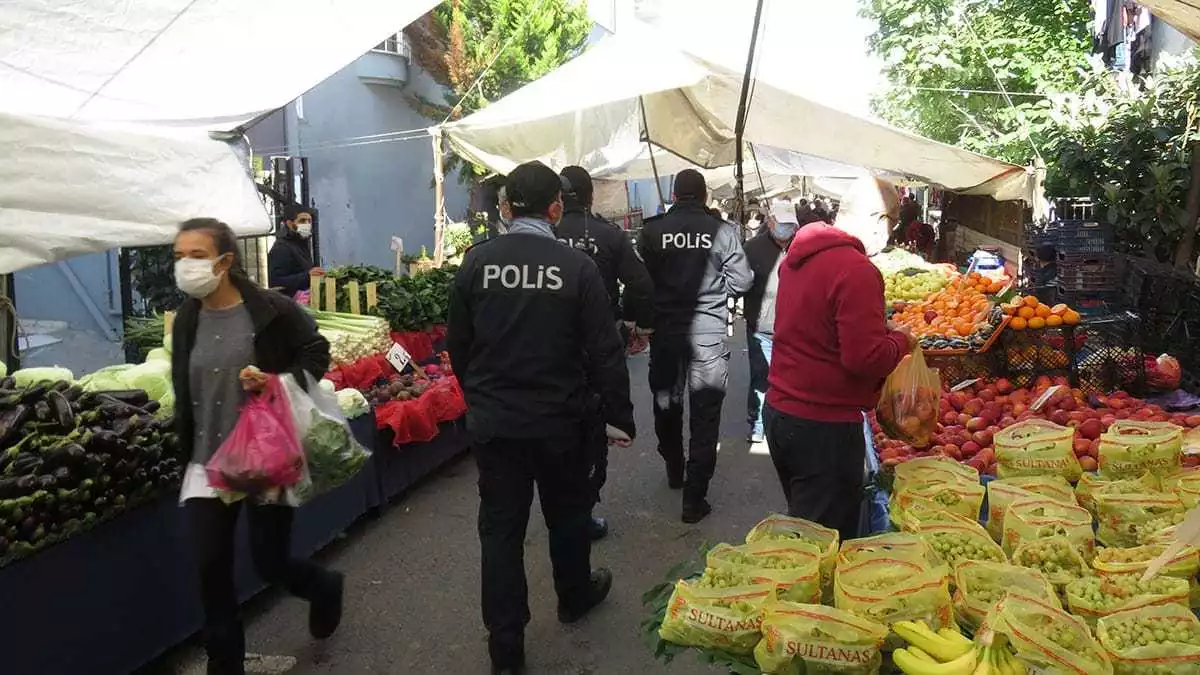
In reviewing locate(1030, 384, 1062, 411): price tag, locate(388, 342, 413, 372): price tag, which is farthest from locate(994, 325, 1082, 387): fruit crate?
locate(388, 342, 413, 372): price tag

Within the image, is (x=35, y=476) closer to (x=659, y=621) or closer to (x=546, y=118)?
(x=659, y=621)

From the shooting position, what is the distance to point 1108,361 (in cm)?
611

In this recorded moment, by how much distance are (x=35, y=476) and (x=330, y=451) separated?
1117 mm

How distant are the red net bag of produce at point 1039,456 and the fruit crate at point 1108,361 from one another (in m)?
2.64

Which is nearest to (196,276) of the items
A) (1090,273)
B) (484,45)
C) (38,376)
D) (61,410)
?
(61,410)

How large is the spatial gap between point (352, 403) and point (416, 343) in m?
2.47

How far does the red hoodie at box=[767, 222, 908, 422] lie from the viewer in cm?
353

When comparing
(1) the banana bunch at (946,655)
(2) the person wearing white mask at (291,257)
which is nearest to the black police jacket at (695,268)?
(2) the person wearing white mask at (291,257)

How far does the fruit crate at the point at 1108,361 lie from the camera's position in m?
6.07

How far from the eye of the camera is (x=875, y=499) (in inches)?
160

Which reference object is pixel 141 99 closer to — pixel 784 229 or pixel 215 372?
pixel 215 372

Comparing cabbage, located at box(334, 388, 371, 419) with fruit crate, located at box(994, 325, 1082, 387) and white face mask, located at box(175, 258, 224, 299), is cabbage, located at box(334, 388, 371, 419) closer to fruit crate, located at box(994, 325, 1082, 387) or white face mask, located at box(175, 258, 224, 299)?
white face mask, located at box(175, 258, 224, 299)

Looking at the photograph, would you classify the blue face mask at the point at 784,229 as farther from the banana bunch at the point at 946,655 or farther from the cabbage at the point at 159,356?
the cabbage at the point at 159,356

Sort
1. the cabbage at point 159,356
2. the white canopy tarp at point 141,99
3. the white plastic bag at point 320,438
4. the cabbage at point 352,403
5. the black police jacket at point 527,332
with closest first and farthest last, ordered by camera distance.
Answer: the white plastic bag at point 320,438 → the black police jacket at point 527,332 → the white canopy tarp at point 141,99 → the cabbage at point 159,356 → the cabbage at point 352,403
